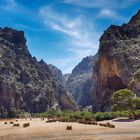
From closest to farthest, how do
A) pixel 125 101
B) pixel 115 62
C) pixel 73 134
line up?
pixel 73 134, pixel 125 101, pixel 115 62

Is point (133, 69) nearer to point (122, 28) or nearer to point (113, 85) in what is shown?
point (113, 85)

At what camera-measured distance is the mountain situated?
14438cm

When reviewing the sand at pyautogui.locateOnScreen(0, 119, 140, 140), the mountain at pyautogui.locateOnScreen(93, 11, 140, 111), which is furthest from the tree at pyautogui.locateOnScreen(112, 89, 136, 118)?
the mountain at pyautogui.locateOnScreen(93, 11, 140, 111)

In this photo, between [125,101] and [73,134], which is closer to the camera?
[73,134]

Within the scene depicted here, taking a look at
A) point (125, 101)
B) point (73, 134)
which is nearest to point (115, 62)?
point (125, 101)

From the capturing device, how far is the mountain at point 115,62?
5684 inches

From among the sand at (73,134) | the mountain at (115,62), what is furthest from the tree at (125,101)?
the mountain at (115,62)

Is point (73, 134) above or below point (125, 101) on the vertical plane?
below

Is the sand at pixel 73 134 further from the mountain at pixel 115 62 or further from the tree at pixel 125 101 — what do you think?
the mountain at pixel 115 62

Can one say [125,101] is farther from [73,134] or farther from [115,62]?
[115,62]

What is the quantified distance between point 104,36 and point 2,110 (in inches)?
2942

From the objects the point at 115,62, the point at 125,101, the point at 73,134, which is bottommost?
the point at 73,134

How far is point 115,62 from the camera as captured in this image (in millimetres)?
147375

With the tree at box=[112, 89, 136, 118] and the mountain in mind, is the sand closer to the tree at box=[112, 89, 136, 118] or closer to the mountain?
the tree at box=[112, 89, 136, 118]
